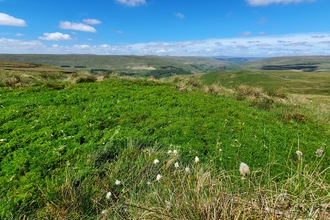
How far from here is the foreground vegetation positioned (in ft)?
8.50

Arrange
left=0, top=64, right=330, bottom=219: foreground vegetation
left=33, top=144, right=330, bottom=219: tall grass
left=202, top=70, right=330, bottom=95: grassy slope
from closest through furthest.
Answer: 1. left=33, top=144, right=330, bottom=219: tall grass
2. left=0, top=64, right=330, bottom=219: foreground vegetation
3. left=202, top=70, right=330, bottom=95: grassy slope

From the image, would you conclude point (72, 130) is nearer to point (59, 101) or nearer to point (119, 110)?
point (119, 110)

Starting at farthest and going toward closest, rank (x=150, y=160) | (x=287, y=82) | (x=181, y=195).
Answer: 1. (x=287, y=82)
2. (x=150, y=160)
3. (x=181, y=195)

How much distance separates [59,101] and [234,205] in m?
9.08

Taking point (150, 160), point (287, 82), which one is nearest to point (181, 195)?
point (150, 160)

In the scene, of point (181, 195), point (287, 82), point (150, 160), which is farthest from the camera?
point (287, 82)

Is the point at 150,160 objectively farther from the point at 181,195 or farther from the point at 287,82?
the point at 287,82

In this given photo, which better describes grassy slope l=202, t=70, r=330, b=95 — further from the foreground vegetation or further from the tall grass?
the tall grass

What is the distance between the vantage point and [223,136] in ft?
24.1

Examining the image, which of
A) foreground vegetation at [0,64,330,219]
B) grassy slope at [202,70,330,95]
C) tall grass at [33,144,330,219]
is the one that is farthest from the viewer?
grassy slope at [202,70,330,95]

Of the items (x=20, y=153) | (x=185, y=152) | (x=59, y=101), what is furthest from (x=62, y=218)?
(x=59, y=101)

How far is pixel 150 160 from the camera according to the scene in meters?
4.34

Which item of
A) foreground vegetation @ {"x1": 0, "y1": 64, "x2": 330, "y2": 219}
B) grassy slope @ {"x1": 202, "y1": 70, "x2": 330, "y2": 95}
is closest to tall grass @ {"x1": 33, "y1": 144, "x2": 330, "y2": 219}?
foreground vegetation @ {"x1": 0, "y1": 64, "x2": 330, "y2": 219}

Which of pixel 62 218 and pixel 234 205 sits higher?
pixel 234 205
